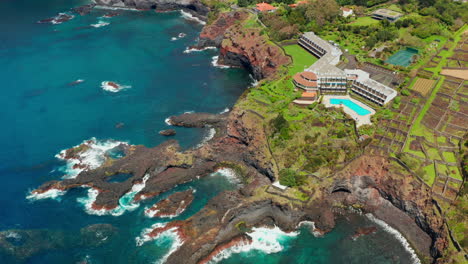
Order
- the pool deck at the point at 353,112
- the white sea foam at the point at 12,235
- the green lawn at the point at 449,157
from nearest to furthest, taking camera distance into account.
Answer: the white sea foam at the point at 12,235 < the green lawn at the point at 449,157 < the pool deck at the point at 353,112

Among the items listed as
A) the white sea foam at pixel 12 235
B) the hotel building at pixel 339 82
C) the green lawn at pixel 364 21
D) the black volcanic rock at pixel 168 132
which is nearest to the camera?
the white sea foam at pixel 12 235

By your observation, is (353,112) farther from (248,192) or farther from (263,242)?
(263,242)

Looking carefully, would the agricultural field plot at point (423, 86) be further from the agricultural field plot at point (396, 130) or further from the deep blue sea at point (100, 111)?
the deep blue sea at point (100, 111)

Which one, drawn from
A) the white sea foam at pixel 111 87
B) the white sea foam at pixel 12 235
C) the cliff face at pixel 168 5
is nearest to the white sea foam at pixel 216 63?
the white sea foam at pixel 111 87

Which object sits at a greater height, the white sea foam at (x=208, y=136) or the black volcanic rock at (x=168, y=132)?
the white sea foam at (x=208, y=136)

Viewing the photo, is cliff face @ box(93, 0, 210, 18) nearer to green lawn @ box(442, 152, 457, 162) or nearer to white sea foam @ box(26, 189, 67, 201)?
white sea foam @ box(26, 189, 67, 201)

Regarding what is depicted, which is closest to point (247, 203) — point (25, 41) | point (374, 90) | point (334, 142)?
point (334, 142)

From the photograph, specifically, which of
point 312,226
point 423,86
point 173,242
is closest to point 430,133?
point 423,86
